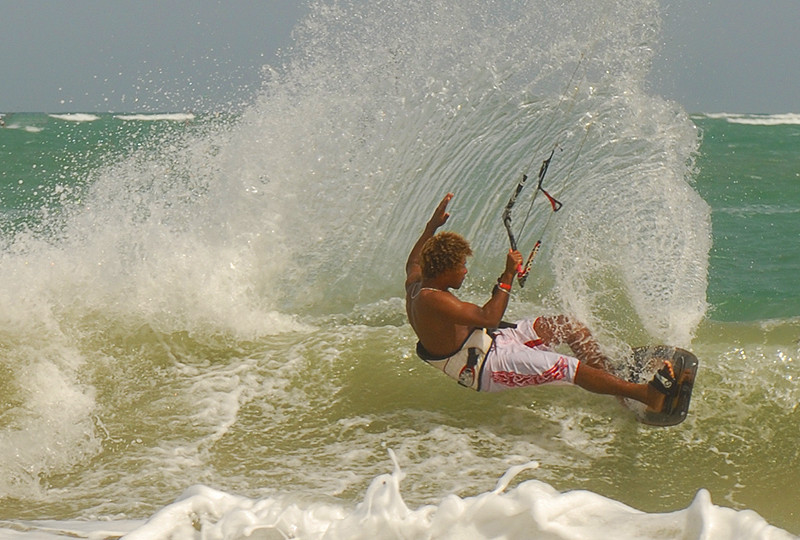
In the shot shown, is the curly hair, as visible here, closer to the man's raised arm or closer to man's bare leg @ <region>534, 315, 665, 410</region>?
the man's raised arm

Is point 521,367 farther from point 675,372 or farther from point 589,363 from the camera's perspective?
point 675,372

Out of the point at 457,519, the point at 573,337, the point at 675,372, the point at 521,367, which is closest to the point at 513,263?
the point at 521,367

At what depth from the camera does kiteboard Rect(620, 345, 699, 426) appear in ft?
17.1

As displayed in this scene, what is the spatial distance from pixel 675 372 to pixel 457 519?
2.76 metres

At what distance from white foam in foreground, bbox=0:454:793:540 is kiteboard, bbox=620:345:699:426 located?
236 centimetres

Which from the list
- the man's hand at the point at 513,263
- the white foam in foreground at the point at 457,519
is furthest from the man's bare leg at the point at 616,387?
the white foam in foreground at the point at 457,519

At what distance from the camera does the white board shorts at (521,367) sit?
5.35 metres

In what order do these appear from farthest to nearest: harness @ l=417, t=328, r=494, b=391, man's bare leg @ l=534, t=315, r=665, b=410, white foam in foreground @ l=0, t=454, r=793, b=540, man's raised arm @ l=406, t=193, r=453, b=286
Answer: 1. man's raised arm @ l=406, t=193, r=453, b=286
2. harness @ l=417, t=328, r=494, b=391
3. man's bare leg @ l=534, t=315, r=665, b=410
4. white foam in foreground @ l=0, t=454, r=793, b=540

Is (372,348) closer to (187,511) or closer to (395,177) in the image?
(395,177)

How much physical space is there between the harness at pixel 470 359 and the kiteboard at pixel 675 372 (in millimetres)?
948

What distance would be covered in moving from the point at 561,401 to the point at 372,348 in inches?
68.5

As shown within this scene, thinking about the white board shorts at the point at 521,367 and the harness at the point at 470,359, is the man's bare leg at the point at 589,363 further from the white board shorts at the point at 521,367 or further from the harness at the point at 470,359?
the harness at the point at 470,359

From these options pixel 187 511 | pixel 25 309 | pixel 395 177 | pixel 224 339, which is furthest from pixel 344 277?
pixel 187 511

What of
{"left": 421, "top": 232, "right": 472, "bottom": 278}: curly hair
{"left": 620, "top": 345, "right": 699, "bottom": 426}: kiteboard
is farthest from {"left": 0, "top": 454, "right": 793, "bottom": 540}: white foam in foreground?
{"left": 620, "top": 345, "right": 699, "bottom": 426}: kiteboard
